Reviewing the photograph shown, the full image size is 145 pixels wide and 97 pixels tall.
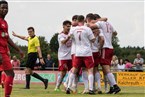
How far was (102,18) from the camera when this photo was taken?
41.7 ft

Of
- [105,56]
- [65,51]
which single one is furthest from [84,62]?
[65,51]

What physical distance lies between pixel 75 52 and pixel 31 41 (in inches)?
169

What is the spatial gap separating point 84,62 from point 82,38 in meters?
0.63

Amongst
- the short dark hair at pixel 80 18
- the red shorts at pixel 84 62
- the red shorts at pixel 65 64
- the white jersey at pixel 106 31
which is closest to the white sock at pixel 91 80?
the red shorts at pixel 84 62

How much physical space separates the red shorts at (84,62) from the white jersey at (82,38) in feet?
0.38

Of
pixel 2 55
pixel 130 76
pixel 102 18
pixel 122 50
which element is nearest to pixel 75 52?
pixel 102 18

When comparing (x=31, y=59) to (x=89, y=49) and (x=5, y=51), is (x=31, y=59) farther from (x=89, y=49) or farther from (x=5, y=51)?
(x=5, y=51)

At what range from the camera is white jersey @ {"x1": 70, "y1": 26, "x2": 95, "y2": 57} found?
1192 cm

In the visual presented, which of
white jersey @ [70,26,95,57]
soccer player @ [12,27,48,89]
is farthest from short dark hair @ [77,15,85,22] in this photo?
soccer player @ [12,27,48,89]

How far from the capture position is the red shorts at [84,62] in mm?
11953

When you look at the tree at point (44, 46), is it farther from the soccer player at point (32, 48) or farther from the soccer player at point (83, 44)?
the soccer player at point (83, 44)

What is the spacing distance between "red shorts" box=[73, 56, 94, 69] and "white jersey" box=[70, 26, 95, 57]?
11 cm

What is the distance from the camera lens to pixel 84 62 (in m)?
12.1

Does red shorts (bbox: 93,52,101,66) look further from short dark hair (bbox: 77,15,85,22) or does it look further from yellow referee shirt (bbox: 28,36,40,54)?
yellow referee shirt (bbox: 28,36,40,54)
